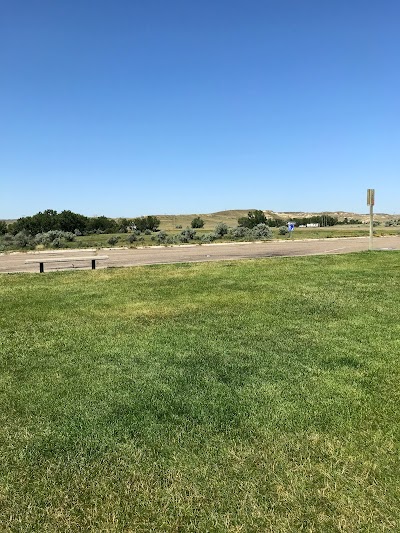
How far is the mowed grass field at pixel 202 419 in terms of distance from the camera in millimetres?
2357

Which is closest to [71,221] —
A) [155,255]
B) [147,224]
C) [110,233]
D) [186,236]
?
[110,233]

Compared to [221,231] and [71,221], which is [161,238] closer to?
[221,231]

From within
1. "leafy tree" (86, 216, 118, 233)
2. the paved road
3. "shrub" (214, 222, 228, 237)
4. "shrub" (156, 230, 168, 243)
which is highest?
"leafy tree" (86, 216, 118, 233)

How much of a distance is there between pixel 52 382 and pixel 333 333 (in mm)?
3660

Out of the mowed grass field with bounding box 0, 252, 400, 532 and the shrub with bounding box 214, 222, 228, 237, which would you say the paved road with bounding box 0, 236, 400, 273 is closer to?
the mowed grass field with bounding box 0, 252, 400, 532

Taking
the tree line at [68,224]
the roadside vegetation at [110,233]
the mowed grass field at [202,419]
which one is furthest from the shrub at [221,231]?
the mowed grass field at [202,419]

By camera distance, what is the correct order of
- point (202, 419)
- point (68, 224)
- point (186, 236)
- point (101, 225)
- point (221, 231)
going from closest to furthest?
point (202, 419), point (186, 236), point (221, 231), point (68, 224), point (101, 225)

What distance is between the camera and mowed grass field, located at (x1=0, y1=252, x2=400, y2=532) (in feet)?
7.73

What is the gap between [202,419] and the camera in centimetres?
335

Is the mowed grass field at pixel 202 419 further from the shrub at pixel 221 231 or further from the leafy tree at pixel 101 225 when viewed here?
the leafy tree at pixel 101 225

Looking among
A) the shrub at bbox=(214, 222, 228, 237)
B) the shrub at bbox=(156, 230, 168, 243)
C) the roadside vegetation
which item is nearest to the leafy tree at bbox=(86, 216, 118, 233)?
the roadside vegetation

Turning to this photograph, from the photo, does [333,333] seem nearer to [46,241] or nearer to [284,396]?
[284,396]

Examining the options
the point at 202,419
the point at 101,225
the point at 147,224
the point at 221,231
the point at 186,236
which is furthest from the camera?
the point at 147,224

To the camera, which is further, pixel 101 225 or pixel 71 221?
pixel 101 225
